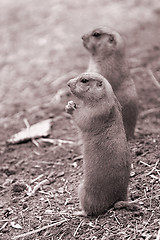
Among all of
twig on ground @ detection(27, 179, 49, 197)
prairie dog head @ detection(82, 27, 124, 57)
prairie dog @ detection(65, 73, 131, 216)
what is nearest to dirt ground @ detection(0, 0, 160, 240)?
twig on ground @ detection(27, 179, 49, 197)

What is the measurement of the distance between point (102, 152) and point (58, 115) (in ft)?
10.7

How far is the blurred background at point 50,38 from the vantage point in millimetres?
8835

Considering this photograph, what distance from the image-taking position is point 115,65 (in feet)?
21.0

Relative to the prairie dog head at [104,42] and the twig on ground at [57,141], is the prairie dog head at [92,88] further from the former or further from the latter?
the twig on ground at [57,141]

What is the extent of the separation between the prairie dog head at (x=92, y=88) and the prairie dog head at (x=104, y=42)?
176cm

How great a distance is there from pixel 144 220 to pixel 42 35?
759 cm

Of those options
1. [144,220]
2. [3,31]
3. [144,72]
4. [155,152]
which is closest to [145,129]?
[155,152]

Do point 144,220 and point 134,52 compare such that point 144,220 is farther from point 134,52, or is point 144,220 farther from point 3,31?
point 3,31

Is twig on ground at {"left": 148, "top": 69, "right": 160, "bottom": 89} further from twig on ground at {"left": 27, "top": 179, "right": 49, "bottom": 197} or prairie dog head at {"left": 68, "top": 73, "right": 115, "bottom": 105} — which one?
prairie dog head at {"left": 68, "top": 73, "right": 115, "bottom": 105}

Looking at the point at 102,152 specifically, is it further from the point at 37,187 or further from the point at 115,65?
the point at 115,65

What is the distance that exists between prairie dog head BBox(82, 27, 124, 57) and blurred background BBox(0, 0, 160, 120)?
187 centimetres

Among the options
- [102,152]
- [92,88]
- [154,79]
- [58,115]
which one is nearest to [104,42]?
[58,115]

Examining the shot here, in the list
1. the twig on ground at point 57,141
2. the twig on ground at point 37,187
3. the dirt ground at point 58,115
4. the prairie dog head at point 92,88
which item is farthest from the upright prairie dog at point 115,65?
the prairie dog head at point 92,88

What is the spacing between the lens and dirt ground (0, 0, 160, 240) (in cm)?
454
